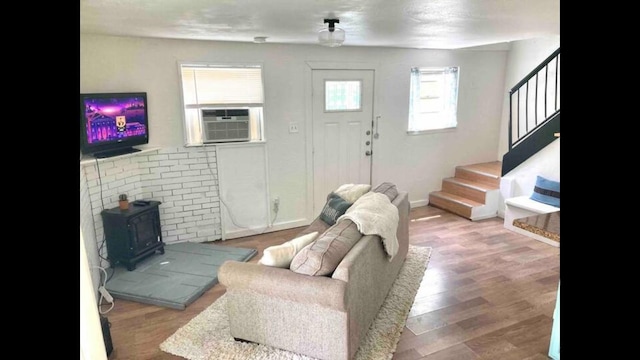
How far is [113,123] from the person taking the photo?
3.67 metres

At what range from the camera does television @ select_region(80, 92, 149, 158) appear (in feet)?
11.3

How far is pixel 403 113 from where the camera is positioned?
5.43m

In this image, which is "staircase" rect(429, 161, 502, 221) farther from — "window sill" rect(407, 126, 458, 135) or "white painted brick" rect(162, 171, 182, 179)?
"white painted brick" rect(162, 171, 182, 179)

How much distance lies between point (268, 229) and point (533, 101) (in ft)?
13.2

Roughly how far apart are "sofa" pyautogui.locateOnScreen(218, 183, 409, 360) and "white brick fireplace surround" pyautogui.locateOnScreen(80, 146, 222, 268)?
2047 millimetres

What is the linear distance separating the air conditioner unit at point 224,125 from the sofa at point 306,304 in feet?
7.17

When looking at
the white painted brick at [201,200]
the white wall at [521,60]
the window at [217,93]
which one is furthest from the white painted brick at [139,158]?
the white wall at [521,60]

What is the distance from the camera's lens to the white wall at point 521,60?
5.24 metres

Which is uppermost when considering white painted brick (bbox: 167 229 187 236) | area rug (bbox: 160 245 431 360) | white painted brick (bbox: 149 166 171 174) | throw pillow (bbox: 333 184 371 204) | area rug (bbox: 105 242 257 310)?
white painted brick (bbox: 149 166 171 174)

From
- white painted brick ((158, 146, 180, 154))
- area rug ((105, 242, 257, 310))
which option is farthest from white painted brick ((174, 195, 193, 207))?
white painted brick ((158, 146, 180, 154))

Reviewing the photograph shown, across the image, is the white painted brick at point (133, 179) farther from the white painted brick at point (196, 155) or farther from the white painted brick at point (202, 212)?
the white painted brick at point (202, 212)

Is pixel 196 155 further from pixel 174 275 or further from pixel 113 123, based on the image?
pixel 174 275
